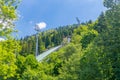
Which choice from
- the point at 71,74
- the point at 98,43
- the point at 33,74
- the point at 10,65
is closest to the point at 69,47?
the point at 33,74

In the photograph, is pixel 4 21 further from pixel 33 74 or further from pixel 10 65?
pixel 33 74

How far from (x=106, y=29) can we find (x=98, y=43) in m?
1.48

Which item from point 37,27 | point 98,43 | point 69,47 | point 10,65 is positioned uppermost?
point 37,27

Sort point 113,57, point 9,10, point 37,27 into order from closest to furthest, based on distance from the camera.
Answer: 1. point 9,10
2. point 113,57
3. point 37,27

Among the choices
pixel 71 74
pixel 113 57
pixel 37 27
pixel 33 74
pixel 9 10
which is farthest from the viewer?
pixel 37 27

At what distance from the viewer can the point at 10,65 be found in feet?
104

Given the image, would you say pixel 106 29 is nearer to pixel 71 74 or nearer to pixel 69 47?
pixel 71 74

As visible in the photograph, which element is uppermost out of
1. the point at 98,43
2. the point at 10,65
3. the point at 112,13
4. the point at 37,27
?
the point at 37,27

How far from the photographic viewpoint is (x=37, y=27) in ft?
508

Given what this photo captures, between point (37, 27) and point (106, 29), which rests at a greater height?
point (37, 27)

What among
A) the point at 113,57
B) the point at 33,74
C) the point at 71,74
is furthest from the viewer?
the point at 33,74

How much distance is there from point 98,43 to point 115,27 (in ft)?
7.83

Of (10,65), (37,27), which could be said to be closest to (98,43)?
(10,65)

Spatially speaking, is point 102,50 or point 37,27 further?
point 37,27
